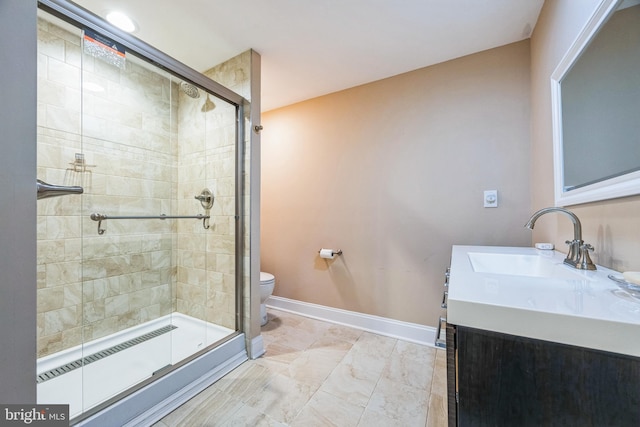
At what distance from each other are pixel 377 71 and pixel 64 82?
7.40ft

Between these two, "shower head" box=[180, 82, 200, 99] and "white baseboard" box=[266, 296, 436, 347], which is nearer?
"shower head" box=[180, 82, 200, 99]

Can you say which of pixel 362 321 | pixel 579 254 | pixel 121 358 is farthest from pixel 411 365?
pixel 121 358

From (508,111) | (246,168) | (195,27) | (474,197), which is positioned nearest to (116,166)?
(246,168)

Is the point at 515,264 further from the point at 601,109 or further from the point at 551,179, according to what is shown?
the point at 601,109

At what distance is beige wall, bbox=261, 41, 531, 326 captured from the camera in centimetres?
175

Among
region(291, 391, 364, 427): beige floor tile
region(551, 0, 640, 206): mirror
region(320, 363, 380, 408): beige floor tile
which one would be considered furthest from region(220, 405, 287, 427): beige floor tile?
region(551, 0, 640, 206): mirror

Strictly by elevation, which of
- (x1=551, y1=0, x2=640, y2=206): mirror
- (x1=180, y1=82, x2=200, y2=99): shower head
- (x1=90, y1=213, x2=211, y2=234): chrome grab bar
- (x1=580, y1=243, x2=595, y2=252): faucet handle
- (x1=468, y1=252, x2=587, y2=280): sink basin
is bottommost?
(x1=468, y1=252, x2=587, y2=280): sink basin

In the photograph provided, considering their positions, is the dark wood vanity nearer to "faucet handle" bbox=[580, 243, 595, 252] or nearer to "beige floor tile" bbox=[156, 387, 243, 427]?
"faucet handle" bbox=[580, 243, 595, 252]

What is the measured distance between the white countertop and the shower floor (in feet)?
5.37

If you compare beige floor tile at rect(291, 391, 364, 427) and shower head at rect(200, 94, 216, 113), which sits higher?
shower head at rect(200, 94, 216, 113)

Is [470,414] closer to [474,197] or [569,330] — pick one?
[569,330]

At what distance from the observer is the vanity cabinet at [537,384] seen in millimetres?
462

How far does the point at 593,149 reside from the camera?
3.16ft

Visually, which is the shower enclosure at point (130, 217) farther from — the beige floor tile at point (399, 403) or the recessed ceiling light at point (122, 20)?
the beige floor tile at point (399, 403)
